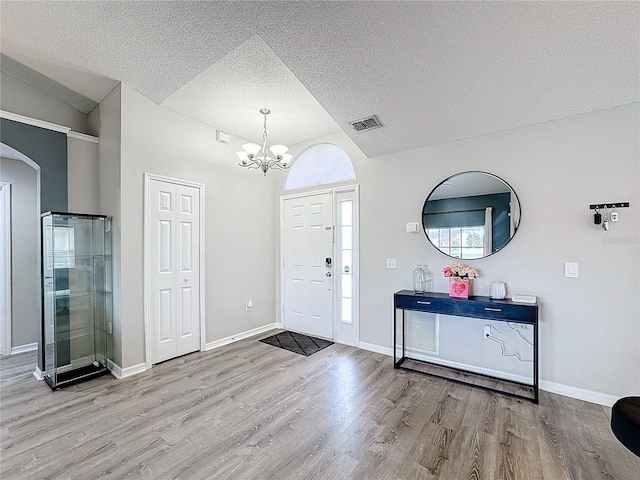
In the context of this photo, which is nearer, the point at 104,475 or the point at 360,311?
the point at 104,475

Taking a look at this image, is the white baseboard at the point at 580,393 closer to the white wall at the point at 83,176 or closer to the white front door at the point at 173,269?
the white front door at the point at 173,269

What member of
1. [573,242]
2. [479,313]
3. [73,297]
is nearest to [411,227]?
[479,313]

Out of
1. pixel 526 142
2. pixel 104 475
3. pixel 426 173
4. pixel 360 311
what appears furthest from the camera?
pixel 360 311

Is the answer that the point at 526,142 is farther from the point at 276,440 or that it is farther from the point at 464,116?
the point at 276,440

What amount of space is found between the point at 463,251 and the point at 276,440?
251 cm

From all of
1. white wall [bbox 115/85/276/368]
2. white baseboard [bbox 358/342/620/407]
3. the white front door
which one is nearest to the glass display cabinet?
white wall [bbox 115/85/276/368]

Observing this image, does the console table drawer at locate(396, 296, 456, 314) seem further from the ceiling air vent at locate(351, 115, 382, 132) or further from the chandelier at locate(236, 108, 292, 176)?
the chandelier at locate(236, 108, 292, 176)

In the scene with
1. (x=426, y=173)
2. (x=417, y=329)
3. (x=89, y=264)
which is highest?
(x=426, y=173)

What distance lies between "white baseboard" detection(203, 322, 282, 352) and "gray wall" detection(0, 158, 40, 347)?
223 centimetres

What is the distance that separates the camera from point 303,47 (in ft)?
7.58

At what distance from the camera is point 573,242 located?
103 inches

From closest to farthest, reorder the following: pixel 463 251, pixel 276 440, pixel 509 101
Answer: pixel 276 440, pixel 509 101, pixel 463 251

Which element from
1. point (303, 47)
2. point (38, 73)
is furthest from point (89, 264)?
point (303, 47)

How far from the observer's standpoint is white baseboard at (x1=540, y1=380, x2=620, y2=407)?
97.2 inches
